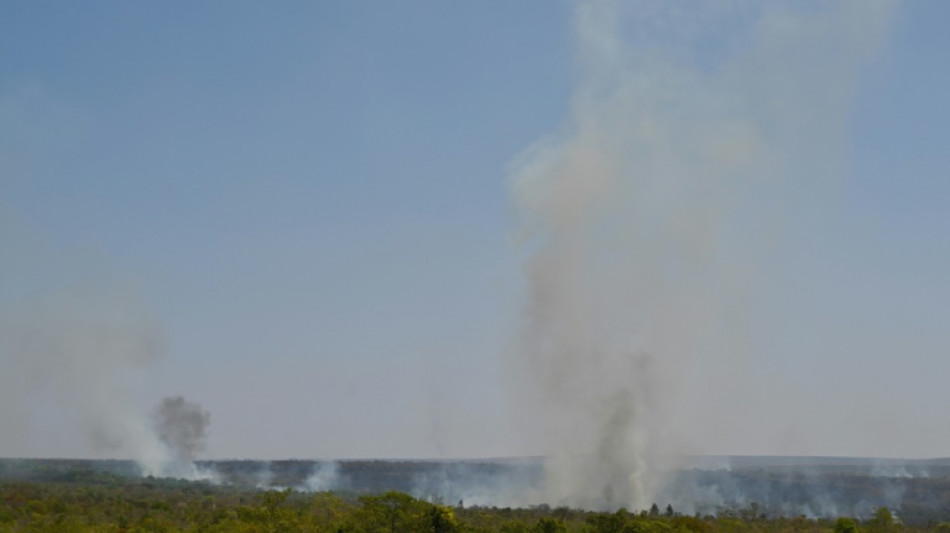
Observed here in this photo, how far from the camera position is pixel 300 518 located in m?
84.6

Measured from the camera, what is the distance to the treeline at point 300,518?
67.4 metres

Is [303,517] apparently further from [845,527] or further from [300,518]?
[845,527]

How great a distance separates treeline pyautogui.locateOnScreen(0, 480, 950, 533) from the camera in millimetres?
67438

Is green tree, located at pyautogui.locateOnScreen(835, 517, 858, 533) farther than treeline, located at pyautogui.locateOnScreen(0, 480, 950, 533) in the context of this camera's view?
Yes

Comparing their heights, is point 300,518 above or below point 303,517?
below

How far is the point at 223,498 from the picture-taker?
163875 mm

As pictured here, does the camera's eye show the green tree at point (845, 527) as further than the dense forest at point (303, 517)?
Yes

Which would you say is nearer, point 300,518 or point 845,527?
point 300,518

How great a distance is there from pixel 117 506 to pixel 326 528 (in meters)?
79.3

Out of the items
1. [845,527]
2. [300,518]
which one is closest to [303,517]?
[300,518]

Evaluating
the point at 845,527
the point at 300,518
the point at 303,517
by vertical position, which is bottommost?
the point at 300,518

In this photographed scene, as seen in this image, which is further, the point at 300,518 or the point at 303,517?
the point at 303,517

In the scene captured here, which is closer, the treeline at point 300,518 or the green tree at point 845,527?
the treeline at point 300,518

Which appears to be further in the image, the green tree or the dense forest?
the green tree
